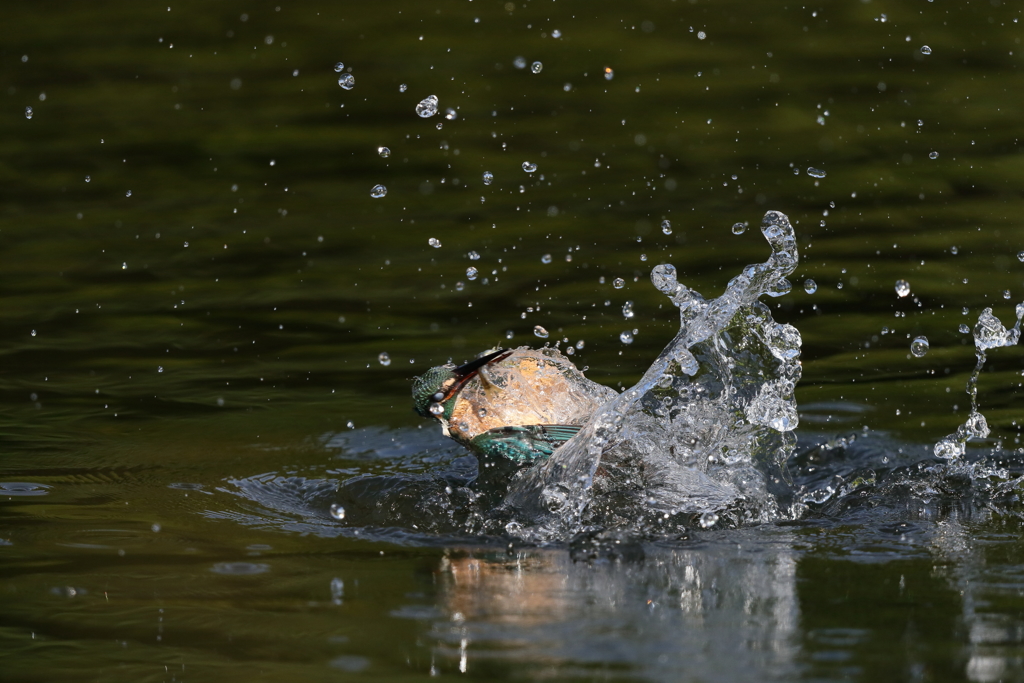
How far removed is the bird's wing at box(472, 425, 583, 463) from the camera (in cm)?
399

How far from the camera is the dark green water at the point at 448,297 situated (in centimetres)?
313

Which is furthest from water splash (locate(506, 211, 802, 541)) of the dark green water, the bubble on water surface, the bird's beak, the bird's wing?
the bubble on water surface

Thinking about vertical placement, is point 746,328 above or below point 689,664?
above

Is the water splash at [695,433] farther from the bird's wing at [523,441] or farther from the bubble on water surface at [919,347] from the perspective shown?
the bubble on water surface at [919,347]

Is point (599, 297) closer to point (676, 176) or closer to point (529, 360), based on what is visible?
point (676, 176)

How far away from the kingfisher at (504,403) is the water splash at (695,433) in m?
0.09

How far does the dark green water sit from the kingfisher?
0.40 meters

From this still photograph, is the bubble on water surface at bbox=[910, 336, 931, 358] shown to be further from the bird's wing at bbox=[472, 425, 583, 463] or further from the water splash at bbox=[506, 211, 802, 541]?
the bird's wing at bbox=[472, 425, 583, 463]

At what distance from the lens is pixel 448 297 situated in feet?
22.2

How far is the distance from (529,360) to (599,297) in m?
2.51

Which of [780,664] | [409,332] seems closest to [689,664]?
[780,664]

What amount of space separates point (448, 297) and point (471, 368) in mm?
2764

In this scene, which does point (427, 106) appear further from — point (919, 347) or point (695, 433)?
point (919, 347)

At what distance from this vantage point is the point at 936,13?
393 inches
